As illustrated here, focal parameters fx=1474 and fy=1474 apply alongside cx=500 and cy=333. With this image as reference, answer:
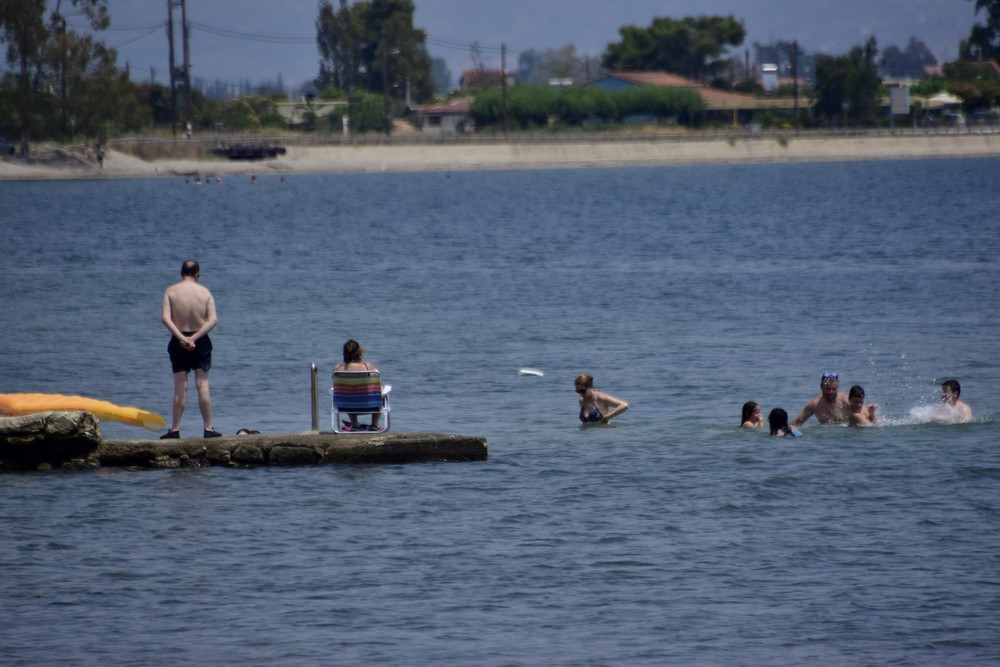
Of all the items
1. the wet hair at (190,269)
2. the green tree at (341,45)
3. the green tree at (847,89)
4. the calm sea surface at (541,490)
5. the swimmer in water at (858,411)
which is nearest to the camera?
the calm sea surface at (541,490)

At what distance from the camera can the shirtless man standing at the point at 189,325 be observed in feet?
47.4

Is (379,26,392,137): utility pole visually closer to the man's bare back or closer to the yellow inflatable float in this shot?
the yellow inflatable float

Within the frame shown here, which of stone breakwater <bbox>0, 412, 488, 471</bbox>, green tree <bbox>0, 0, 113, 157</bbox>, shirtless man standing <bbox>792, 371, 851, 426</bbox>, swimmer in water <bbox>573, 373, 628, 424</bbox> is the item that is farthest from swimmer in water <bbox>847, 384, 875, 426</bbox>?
green tree <bbox>0, 0, 113, 157</bbox>

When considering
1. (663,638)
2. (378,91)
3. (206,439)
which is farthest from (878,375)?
(378,91)

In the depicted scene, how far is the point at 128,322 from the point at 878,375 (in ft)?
54.9

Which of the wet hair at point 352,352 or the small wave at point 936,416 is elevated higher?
the wet hair at point 352,352

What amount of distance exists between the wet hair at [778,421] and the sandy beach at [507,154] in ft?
303

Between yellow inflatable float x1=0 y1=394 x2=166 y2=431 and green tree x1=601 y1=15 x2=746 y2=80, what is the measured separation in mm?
151462

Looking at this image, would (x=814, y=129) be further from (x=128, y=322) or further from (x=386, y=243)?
(x=128, y=322)

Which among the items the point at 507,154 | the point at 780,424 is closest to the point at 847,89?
the point at 507,154

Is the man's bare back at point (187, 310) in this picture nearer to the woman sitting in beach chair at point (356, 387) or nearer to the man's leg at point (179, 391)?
the man's leg at point (179, 391)

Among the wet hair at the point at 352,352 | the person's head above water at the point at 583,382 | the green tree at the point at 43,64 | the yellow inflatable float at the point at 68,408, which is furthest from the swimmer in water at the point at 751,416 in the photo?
the green tree at the point at 43,64

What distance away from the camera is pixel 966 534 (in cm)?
1301

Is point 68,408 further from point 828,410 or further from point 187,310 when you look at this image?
point 828,410
